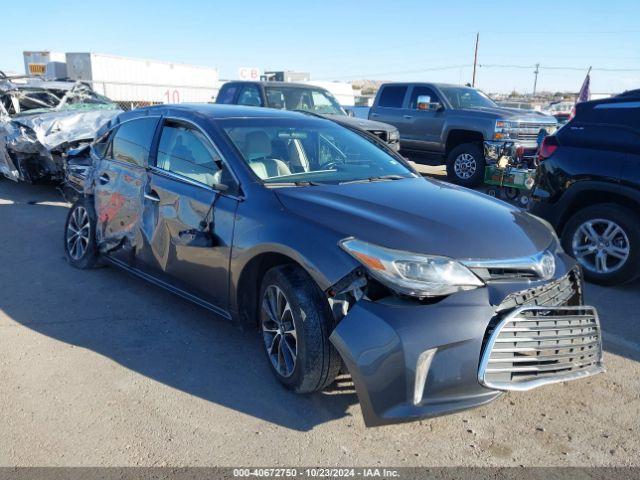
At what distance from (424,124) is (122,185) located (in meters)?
8.41

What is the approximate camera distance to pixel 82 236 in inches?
223

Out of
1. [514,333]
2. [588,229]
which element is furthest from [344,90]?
[514,333]

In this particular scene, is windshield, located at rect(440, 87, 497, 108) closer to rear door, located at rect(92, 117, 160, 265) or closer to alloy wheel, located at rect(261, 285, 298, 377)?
rear door, located at rect(92, 117, 160, 265)

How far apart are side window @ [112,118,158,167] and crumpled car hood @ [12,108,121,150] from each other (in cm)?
440

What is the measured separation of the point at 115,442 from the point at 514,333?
215 centimetres

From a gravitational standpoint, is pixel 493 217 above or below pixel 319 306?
above

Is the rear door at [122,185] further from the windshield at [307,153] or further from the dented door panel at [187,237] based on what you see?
the windshield at [307,153]

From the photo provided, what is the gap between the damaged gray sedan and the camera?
9055 mm

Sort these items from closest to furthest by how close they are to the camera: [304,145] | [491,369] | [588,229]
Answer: [491,369], [304,145], [588,229]

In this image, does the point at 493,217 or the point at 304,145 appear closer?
the point at 493,217

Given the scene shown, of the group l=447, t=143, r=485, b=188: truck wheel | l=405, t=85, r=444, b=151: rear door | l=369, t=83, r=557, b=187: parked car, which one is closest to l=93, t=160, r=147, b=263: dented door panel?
l=369, t=83, r=557, b=187: parked car

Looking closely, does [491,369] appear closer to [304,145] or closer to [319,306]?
[319,306]

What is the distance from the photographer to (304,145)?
429 cm

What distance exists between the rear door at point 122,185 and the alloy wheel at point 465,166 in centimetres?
747
